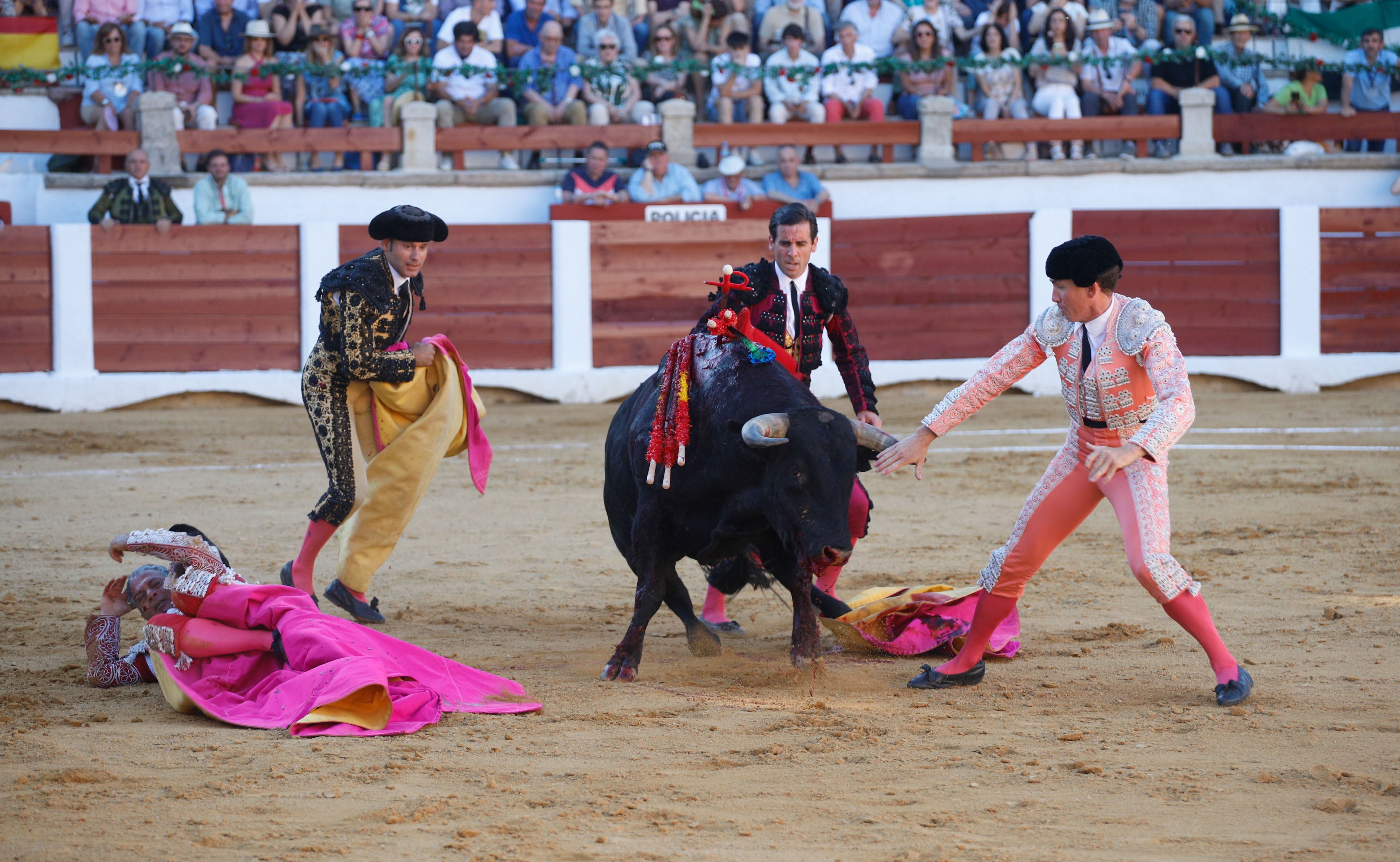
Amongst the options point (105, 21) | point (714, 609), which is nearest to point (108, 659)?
point (714, 609)

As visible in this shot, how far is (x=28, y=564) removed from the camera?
5.25 meters

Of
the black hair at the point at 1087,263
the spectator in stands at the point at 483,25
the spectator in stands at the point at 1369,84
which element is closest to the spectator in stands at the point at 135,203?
the spectator in stands at the point at 483,25

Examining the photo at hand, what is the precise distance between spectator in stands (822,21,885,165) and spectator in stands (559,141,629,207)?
1.92 metres

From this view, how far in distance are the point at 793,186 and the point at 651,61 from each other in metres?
1.63

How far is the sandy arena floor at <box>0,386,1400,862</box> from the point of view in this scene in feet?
7.80

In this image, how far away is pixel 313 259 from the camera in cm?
1111

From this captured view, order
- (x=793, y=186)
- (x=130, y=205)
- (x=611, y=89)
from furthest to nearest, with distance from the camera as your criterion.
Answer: (x=611, y=89) < (x=793, y=186) < (x=130, y=205)

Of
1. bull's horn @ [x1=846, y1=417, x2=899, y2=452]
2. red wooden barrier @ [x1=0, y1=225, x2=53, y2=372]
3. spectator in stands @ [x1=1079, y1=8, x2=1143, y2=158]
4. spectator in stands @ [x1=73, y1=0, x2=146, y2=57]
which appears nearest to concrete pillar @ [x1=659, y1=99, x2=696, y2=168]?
spectator in stands @ [x1=1079, y1=8, x2=1143, y2=158]

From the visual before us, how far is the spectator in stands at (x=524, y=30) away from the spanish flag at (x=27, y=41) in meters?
3.77

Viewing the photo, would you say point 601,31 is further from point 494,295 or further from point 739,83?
point 494,295

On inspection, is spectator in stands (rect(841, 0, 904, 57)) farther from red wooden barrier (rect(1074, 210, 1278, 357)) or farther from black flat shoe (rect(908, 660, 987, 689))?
black flat shoe (rect(908, 660, 987, 689))

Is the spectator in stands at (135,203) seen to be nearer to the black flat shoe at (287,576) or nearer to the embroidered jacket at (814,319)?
the black flat shoe at (287,576)

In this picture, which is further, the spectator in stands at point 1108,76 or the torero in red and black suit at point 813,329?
the spectator in stands at point 1108,76

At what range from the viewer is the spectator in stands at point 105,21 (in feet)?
38.7
